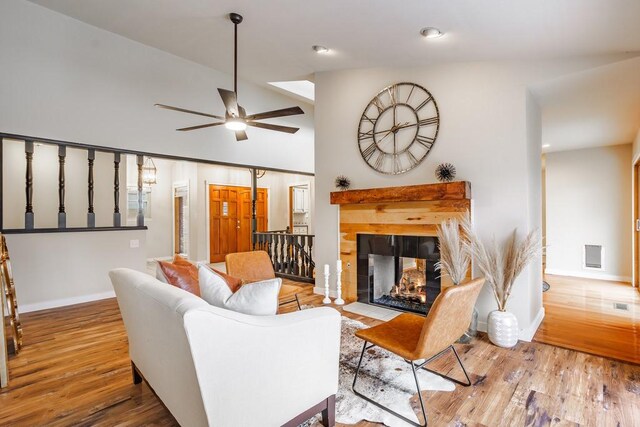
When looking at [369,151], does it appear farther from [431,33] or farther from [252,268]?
[252,268]

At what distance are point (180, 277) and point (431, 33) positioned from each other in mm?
2928

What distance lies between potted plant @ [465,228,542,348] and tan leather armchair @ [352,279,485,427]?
35.1 inches

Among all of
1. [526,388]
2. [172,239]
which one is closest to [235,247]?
[172,239]

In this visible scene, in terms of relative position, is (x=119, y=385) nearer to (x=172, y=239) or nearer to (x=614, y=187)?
(x=172, y=239)

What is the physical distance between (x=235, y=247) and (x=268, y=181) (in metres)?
2.05

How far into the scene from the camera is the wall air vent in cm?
561

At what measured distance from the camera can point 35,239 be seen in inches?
157

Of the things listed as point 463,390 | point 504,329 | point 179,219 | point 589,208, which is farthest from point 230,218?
point 589,208

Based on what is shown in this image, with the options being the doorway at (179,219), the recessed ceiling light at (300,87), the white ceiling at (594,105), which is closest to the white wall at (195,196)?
the doorway at (179,219)

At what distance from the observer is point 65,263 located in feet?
13.9

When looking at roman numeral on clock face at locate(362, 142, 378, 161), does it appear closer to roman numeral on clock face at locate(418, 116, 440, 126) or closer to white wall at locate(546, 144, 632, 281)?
roman numeral on clock face at locate(418, 116, 440, 126)

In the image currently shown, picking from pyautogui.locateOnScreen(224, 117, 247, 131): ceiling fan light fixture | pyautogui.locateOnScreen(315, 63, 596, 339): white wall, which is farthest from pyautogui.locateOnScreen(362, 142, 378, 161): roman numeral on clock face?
pyautogui.locateOnScreen(224, 117, 247, 131): ceiling fan light fixture

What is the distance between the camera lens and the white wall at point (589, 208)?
5.39m

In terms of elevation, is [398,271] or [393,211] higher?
[393,211]
